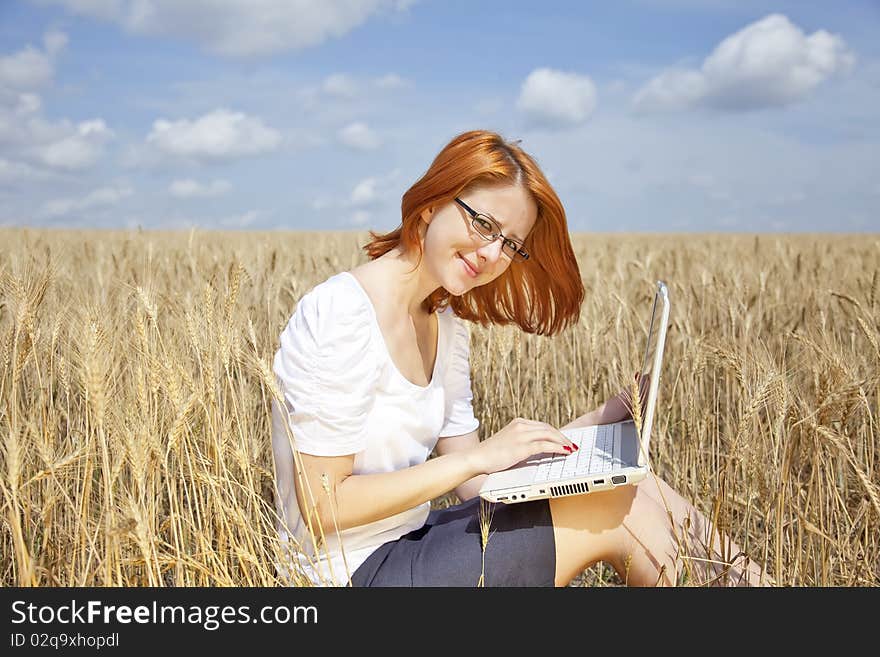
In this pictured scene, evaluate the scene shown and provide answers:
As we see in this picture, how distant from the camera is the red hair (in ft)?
4.65

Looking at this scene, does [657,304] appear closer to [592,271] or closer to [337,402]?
[337,402]

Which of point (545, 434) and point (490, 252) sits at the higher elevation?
point (490, 252)

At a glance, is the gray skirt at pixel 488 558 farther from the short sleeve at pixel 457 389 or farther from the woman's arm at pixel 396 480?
the short sleeve at pixel 457 389

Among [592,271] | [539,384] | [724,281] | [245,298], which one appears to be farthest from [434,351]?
[592,271]

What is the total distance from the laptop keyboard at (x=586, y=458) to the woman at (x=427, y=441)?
0.04 meters

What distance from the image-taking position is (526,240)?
5.20ft

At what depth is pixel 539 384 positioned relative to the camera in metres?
2.58

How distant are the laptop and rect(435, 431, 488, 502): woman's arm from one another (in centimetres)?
27

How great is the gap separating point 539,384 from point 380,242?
1150 millimetres

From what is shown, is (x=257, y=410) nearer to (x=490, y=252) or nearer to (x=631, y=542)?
(x=490, y=252)

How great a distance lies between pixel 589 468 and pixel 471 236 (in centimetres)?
50

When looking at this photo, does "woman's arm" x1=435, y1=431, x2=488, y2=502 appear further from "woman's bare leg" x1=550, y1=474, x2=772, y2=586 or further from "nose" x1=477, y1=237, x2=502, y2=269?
"nose" x1=477, y1=237, x2=502, y2=269

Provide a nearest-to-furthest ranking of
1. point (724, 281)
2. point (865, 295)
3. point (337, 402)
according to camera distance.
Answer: point (337, 402) → point (865, 295) → point (724, 281)

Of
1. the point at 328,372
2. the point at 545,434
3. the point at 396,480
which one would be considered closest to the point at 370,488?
the point at 396,480
